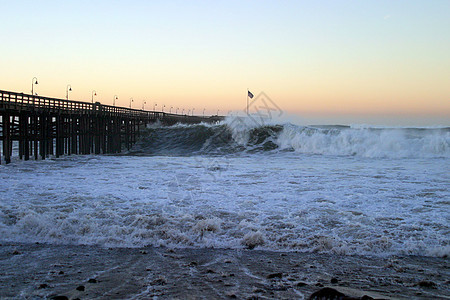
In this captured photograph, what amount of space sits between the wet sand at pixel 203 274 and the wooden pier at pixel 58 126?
1836 cm

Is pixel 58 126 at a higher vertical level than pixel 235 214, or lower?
higher

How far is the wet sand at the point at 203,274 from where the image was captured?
4.55m

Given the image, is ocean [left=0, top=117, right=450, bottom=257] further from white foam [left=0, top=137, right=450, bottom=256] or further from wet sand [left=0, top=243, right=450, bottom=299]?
wet sand [left=0, top=243, right=450, bottom=299]

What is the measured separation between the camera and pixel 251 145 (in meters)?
38.2

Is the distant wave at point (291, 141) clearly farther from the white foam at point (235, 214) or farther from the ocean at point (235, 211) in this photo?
the white foam at point (235, 214)

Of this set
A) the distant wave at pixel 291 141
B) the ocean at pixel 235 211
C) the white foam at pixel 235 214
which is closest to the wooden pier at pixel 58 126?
the distant wave at pixel 291 141

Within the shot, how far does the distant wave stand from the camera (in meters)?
31.0

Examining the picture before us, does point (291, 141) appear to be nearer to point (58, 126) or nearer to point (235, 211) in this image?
point (58, 126)

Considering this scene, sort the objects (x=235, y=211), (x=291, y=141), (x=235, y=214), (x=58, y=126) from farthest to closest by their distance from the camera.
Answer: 1. (x=291, y=141)
2. (x=58, y=126)
3. (x=235, y=211)
4. (x=235, y=214)

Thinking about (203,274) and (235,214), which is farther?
(235,214)

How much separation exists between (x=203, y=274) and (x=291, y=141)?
3280 centimetres

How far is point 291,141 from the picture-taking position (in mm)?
37312

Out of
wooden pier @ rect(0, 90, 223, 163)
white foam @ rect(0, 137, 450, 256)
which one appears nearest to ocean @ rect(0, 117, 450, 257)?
white foam @ rect(0, 137, 450, 256)

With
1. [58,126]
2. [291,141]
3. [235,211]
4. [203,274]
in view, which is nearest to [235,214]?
[235,211]
